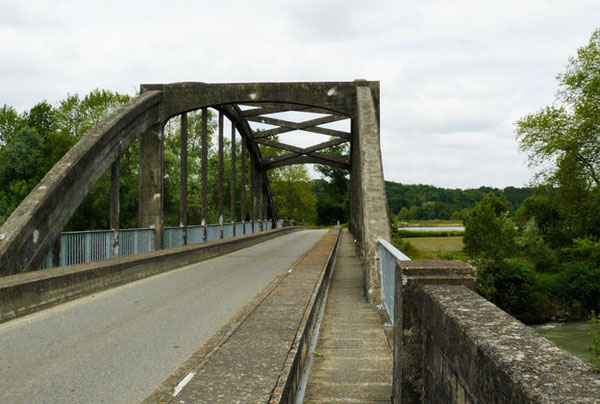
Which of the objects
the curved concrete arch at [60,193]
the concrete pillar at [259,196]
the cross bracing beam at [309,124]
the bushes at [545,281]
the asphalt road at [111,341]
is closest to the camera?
the asphalt road at [111,341]

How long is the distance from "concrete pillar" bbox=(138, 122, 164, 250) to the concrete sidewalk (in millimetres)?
8875

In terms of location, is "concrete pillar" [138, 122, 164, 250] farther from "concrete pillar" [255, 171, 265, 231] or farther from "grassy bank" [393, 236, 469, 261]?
"grassy bank" [393, 236, 469, 261]

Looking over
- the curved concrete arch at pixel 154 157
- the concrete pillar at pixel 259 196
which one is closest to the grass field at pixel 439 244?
the concrete pillar at pixel 259 196

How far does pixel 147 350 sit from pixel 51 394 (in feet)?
4.38

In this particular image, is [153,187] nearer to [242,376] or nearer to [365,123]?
[365,123]

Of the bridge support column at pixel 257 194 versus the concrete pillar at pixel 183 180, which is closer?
the concrete pillar at pixel 183 180

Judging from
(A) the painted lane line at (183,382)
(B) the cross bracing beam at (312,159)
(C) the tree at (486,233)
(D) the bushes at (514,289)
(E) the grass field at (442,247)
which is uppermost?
(B) the cross bracing beam at (312,159)

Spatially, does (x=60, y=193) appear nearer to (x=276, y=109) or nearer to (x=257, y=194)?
(x=276, y=109)

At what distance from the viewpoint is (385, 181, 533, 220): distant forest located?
115 metres

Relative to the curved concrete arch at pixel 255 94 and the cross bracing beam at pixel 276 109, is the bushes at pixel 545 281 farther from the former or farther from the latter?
the curved concrete arch at pixel 255 94

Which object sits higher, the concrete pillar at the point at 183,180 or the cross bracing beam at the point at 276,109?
the cross bracing beam at the point at 276,109

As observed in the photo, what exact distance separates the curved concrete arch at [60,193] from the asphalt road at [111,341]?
1.36 meters

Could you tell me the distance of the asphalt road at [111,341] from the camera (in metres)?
3.88

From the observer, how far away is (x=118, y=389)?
386cm
